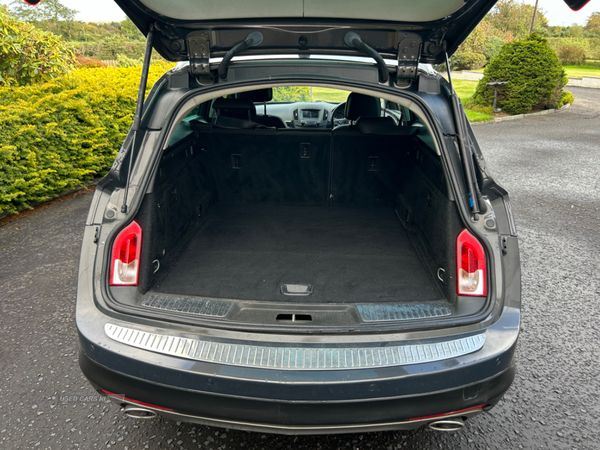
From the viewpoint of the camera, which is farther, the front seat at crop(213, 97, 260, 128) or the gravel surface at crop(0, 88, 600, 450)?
the front seat at crop(213, 97, 260, 128)

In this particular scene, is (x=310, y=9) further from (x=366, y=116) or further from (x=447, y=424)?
(x=447, y=424)

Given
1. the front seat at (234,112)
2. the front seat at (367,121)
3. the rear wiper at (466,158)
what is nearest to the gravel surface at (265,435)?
the rear wiper at (466,158)

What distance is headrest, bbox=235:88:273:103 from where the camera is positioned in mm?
3690

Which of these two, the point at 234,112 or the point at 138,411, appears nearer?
the point at 138,411

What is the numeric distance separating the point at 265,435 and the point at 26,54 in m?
6.11

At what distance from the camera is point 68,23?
31453 mm

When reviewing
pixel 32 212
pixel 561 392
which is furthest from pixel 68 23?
pixel 561 392

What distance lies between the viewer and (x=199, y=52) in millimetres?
2139

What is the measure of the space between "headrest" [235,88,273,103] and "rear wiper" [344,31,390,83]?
65.5 inches

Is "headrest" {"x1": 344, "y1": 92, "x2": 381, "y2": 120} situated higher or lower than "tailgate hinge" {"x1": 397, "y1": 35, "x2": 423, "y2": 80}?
lower

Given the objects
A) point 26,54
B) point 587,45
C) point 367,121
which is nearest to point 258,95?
point 367,121

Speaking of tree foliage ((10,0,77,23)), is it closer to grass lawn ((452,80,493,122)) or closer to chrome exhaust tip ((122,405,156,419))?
grass lawn ((452,80,493,122))

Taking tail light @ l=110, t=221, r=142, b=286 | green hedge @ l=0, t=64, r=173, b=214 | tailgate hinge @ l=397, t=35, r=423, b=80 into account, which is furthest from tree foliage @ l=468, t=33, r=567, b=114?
tail light @ l=110, t=221, r=142, b=286

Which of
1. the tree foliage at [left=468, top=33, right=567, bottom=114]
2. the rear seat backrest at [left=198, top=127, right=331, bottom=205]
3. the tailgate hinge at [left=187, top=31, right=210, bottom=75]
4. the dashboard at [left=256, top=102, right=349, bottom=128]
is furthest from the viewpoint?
the tree foliage at [left=468, top=33, right=567, bottom=114]
